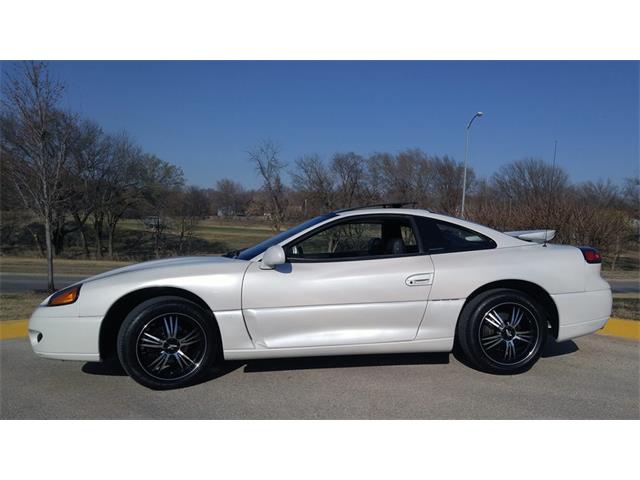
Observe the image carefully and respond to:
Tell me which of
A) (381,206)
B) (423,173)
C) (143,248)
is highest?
(423,173)

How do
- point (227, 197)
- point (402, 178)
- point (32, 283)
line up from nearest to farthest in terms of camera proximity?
point (32, 283) → point (402, 178) → point (227, 197)

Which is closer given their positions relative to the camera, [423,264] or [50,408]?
[50,408]

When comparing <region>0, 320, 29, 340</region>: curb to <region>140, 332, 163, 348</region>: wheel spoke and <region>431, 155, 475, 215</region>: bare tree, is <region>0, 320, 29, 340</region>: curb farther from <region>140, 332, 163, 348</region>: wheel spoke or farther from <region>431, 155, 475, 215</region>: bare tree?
<region>431, 155, 475, 215</region>: bare tree

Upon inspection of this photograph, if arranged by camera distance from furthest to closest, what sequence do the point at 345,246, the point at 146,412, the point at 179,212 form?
the point at 179,212 → the point at 345,246 → the point at 146,412

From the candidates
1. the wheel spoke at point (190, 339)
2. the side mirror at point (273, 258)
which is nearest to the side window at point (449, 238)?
the side mirror at point (273, 258)

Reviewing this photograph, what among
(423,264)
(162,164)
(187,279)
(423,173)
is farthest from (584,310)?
(162,164)

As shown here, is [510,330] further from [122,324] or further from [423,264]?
[122,324]

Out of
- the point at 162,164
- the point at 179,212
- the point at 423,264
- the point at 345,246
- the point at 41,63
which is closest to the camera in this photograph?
the point at 423,264

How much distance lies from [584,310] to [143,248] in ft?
108

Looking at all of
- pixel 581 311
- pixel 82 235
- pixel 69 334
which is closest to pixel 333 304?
pixel 69 334

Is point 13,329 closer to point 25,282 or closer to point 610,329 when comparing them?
point 610,329

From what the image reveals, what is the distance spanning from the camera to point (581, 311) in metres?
3.78

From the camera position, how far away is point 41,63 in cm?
792

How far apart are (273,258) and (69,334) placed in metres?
1.74
